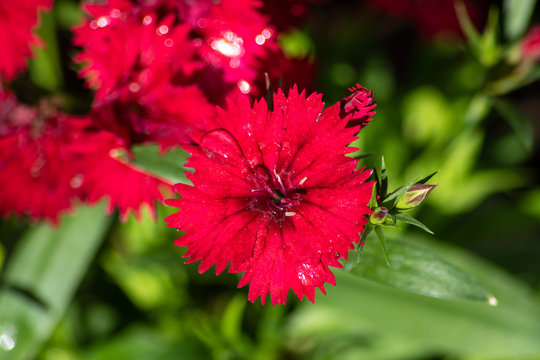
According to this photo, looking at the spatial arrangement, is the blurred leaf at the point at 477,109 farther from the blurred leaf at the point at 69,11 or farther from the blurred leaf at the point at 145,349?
the blurred leaf at the point at 69,11

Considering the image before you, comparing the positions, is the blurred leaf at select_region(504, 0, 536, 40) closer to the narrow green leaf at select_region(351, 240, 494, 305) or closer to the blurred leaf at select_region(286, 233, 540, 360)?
the blurred leaf at select_region(286, 233, 540, 360)

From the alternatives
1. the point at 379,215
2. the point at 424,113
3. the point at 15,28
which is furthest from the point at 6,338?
the point at 424,113

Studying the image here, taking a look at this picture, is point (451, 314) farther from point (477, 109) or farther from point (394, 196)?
point (394, 196)

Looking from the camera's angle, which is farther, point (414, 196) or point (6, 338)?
point (6, 338)

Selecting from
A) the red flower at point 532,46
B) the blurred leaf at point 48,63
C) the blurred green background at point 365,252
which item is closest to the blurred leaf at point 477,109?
the blurred green background at point 365,252

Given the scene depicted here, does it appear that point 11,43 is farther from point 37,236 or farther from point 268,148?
point 268,148

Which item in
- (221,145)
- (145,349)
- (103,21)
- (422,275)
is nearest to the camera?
(221,145)
